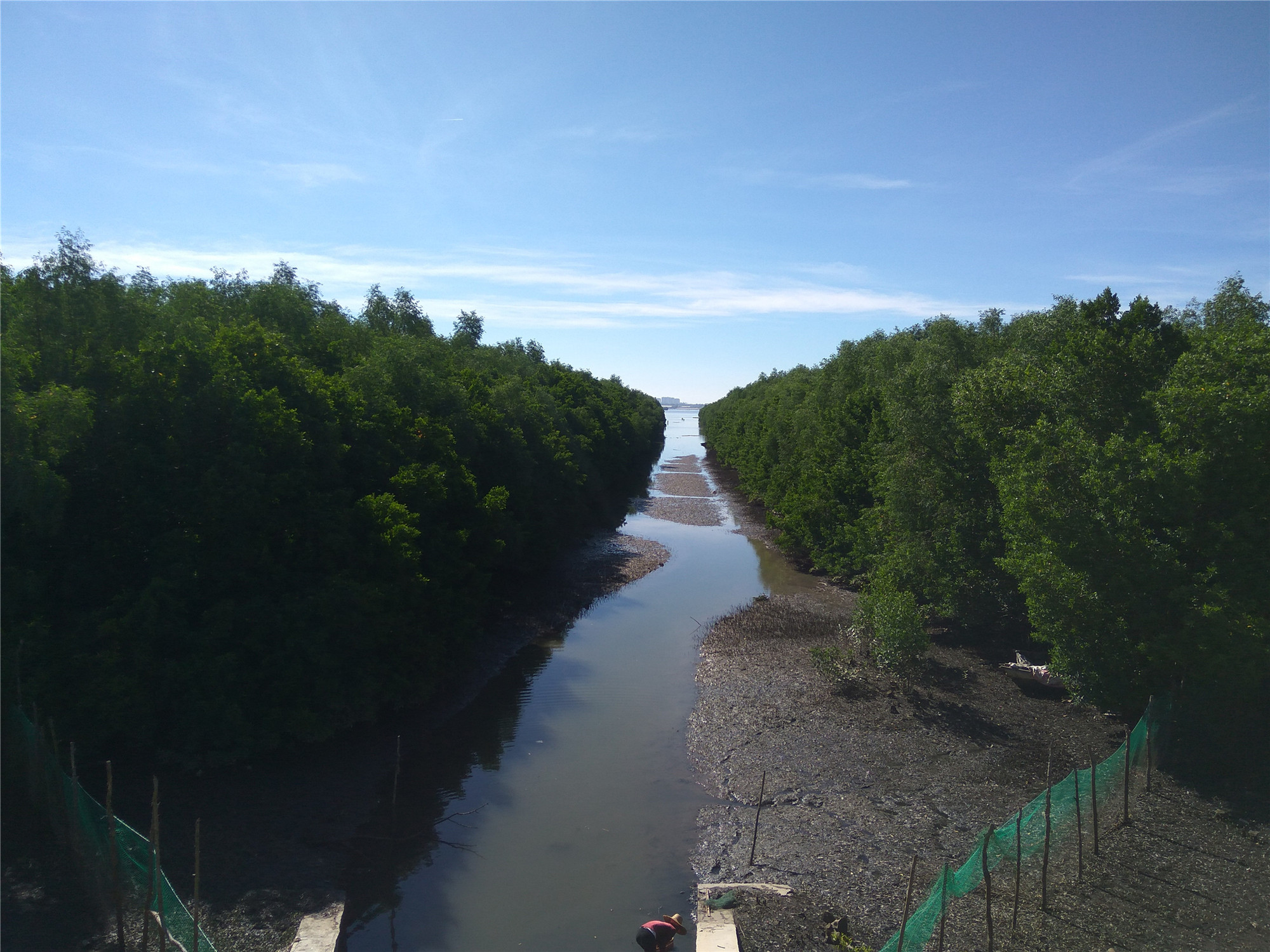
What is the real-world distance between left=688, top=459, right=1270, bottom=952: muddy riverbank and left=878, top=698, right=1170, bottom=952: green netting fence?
46cm

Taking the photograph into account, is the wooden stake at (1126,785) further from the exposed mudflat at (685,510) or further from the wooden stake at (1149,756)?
the exposed mudflat at (685,510)

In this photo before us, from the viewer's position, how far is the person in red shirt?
1295 cm

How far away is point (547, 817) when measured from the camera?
17.5m

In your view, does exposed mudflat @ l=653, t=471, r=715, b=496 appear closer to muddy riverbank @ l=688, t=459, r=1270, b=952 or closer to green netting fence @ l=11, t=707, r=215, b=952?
muddy riverbank @ l=688, t=459, r=1270, b=952

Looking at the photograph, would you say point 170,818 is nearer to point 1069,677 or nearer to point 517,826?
point 517,826

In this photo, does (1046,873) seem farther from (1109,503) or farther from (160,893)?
(160,893)

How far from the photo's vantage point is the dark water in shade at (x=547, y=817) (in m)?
13.9

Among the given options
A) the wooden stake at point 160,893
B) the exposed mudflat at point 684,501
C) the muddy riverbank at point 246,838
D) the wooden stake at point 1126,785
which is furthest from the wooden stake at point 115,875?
the exposed mudflat at point 684,501

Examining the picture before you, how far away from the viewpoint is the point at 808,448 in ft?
160

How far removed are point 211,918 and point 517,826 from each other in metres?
6.24

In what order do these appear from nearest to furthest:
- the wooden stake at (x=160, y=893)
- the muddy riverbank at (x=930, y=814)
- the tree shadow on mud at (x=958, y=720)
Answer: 1. the wooden stake at (x=160, y=893)
2. the muddy riverbank at (x=930, y=814)
3. the tree shadow on mud at (x=958, y=720)

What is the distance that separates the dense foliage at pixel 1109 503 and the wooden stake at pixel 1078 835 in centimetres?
491

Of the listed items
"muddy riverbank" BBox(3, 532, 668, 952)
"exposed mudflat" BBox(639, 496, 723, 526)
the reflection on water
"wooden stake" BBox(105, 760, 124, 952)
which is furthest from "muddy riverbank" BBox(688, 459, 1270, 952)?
"exposed mudflat" BBox(639, 496, 723, 526)

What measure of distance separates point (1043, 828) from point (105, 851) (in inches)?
628
